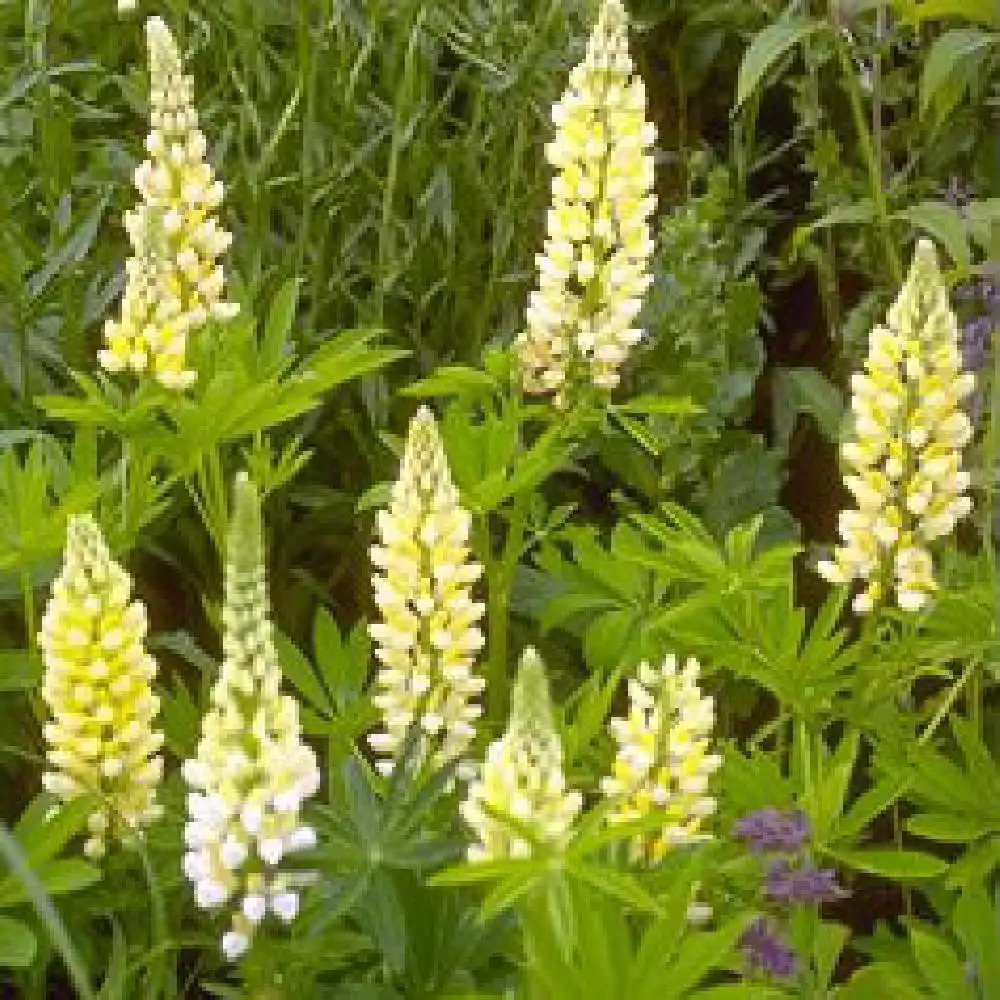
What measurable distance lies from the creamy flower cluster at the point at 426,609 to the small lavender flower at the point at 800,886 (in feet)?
0.87

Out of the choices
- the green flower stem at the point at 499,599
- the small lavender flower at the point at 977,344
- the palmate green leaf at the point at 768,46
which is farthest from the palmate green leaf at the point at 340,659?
the small lavender flower at the point at 977,344

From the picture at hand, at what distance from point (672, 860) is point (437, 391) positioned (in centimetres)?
70

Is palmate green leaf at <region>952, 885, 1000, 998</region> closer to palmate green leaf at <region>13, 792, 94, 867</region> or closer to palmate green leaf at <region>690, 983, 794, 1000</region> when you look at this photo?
palmate green leaf at <region>690, 983, 794, 1000</region>

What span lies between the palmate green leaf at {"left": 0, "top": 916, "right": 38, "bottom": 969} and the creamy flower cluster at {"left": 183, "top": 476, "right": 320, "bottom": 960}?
224 millimetres

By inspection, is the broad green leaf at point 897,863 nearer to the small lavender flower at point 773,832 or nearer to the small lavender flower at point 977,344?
the small lavender flower at point 773,832

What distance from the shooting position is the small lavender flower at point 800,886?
1.62 metres

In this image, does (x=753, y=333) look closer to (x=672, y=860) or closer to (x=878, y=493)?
(x=878, y=493)

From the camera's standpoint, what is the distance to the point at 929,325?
69.9 inches

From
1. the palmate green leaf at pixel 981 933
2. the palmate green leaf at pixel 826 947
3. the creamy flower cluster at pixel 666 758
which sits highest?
the creamy flower cluster at pixel 666 758

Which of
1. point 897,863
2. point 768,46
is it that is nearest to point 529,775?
point 897,863

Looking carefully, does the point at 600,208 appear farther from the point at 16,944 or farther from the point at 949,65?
the point at 16,944

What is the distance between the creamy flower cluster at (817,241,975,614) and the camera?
1777 millimetres

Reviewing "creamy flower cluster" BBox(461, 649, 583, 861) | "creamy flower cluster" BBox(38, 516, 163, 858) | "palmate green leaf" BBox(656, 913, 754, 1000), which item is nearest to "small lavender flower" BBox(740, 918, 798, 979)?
"palmate green leaf" BBox(656, 913, 754, 1000)

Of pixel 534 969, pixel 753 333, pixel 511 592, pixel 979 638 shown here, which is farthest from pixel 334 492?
pixel 534 969
